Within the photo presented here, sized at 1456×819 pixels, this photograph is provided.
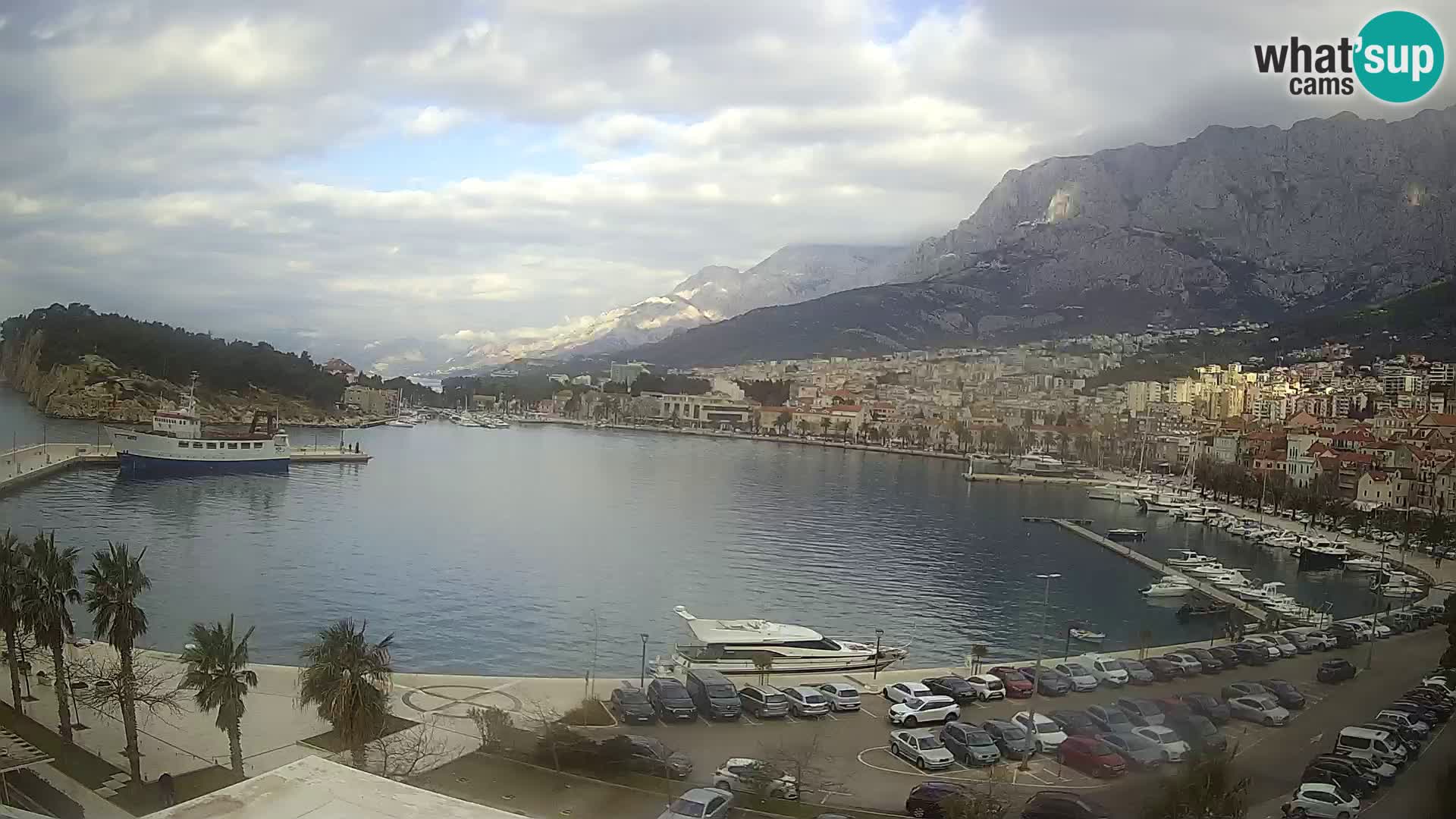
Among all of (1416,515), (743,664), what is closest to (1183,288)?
(1416,515)

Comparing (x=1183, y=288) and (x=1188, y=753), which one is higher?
(x=1183, y=288)

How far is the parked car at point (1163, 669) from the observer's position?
614cm

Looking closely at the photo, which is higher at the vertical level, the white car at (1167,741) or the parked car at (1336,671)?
the parked car at (1336,671)

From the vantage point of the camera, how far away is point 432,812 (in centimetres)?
226

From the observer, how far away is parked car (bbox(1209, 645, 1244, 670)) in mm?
6254

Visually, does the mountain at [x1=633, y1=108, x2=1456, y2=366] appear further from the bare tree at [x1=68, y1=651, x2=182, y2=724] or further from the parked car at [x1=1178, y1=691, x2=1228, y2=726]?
the bare tree at [x1=68, y1=651, x2=182, y2=724]

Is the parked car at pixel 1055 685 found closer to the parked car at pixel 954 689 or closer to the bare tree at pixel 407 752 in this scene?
the parked car at pixel 954 689

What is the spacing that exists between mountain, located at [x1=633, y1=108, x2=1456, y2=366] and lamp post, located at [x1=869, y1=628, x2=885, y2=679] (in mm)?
4953

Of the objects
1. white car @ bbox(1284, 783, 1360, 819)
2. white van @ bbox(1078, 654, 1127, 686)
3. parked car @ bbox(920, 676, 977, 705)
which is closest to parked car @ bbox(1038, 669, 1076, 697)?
white van @ bbox(1078, 654, 1127, 686)

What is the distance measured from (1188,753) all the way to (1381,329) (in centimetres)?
488

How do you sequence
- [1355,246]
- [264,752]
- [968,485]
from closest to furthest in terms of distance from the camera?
[264,752], [1355,246], [968,485]

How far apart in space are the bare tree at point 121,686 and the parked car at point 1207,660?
631cm

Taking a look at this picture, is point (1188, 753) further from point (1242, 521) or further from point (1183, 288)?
point (1183, 288)

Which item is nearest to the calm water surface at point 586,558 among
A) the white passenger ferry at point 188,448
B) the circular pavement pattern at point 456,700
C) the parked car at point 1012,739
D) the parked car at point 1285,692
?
the white passenger ferry at point 188,448
